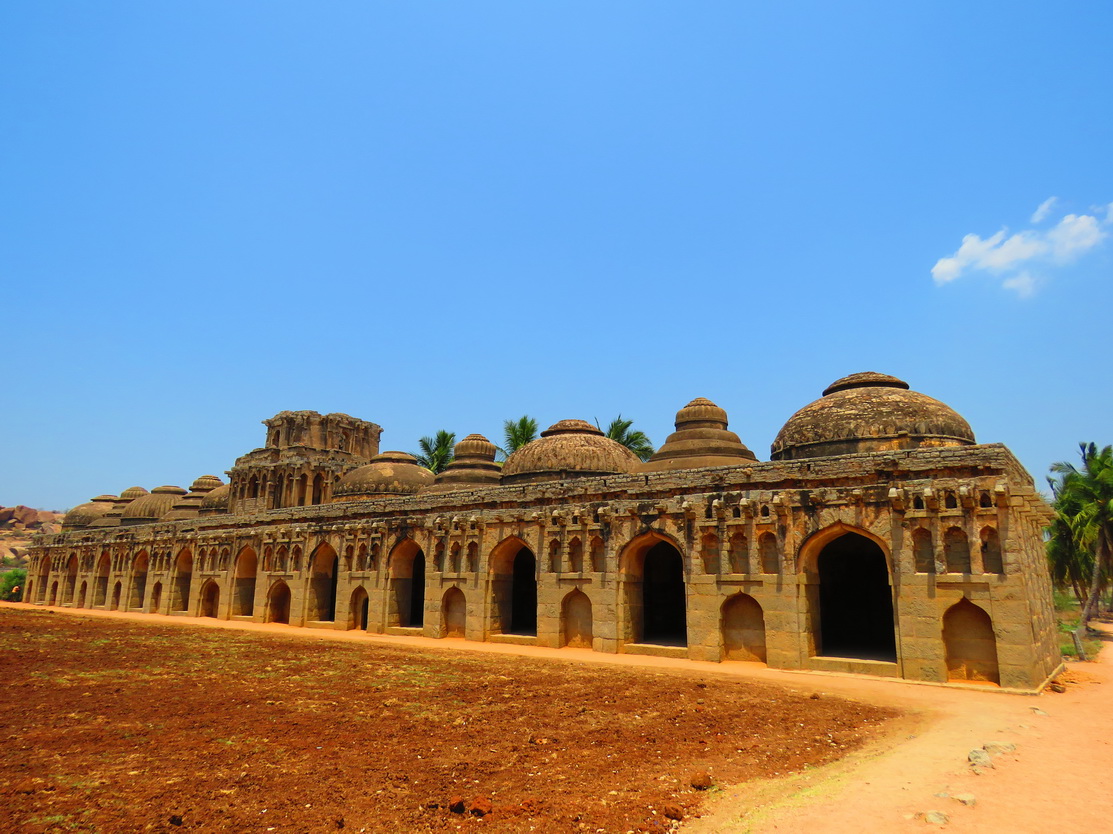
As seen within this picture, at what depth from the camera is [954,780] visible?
7.93m

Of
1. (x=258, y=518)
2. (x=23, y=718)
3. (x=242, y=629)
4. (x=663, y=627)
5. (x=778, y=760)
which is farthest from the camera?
(x=258, y=518)

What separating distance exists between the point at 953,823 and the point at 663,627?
1902cm

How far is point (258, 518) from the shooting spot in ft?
108

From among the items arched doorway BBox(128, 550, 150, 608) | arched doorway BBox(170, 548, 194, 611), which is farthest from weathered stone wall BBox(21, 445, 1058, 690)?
arched doorway BBox(128, 550, 150, 608)

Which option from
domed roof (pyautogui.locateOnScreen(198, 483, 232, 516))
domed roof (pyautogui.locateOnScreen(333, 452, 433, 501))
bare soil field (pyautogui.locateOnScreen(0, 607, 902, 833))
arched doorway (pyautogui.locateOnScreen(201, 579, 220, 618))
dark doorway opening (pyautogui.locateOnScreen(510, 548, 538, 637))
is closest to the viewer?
bare soil field (pyautogui.locateOnScreen(0, 607, 902, 833))

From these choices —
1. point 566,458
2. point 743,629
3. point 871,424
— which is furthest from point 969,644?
point 566,458

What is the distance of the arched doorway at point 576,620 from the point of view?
70.6ft

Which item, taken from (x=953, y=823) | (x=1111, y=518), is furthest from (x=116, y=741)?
(x=1111, y=518)

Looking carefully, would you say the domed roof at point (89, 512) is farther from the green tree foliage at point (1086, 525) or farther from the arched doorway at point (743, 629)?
the green tree foliage at point (1086, 525)

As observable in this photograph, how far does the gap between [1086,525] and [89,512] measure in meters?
72.4

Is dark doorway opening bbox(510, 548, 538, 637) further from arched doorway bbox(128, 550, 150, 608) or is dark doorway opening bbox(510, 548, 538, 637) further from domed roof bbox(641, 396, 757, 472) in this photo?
arched doorway bbox(128, 550, 150, 608)

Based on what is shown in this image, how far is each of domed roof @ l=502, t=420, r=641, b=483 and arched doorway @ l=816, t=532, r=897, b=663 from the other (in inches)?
345

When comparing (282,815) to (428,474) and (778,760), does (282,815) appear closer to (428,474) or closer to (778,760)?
(778,760)

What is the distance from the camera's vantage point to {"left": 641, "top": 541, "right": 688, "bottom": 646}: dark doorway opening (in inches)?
990
